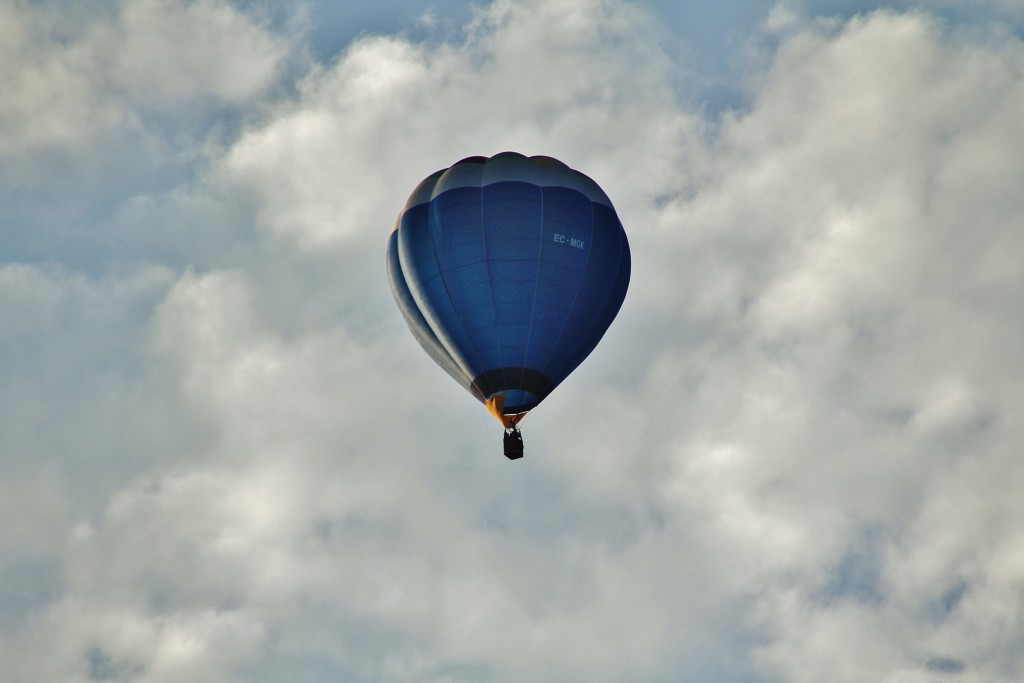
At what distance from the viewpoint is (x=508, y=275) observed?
72188 millimetres

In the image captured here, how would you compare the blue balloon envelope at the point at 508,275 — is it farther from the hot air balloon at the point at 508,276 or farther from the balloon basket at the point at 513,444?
the balloon basket at the point at 513,444

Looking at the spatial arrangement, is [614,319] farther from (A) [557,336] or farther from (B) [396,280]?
(B) [396,280]

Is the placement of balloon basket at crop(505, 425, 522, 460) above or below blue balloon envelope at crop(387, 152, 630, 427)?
below

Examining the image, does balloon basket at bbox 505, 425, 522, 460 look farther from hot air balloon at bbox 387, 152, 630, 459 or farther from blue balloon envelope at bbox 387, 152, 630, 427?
blue balloon envelope at bbox 387, 152, 630, 427

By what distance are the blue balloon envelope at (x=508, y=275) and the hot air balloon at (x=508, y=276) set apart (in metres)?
0.04

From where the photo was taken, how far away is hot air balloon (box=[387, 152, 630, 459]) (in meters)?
72.1

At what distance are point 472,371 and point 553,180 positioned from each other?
28.1 feet

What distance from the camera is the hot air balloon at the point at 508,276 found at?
72062mm

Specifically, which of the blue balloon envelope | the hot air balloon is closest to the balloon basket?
the hot air balloon

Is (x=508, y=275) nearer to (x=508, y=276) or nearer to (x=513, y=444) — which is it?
(x=508, y=276)

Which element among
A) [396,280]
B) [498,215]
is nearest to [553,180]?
[498,215]

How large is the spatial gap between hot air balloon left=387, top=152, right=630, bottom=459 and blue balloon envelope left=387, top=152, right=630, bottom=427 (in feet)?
0.13

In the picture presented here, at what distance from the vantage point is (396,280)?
246 ft

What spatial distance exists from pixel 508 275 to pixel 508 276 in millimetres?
39
